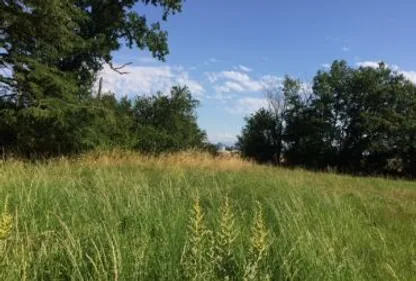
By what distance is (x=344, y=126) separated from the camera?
39344 mm

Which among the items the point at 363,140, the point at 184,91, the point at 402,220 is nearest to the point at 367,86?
the point at 363,140

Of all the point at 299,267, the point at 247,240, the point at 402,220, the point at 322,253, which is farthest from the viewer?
the point at 402,220

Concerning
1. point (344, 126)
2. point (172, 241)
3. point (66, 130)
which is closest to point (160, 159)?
point (66, 130)

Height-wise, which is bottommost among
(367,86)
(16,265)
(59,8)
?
(16,265)

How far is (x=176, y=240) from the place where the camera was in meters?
4.07

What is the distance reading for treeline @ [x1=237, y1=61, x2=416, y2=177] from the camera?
3462 cm

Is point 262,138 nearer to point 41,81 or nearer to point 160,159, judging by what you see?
point 160,159

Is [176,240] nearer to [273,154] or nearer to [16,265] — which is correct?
[16,265]

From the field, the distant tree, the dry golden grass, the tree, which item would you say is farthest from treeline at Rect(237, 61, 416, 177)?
the field

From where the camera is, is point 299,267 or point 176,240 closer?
point 299,267

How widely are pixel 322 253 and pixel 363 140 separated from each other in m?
34.3

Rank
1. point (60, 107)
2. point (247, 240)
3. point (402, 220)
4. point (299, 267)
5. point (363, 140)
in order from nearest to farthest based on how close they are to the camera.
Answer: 1. point (299, 267)
2. point (247, 240)
3. point (402, 220)
4. point (60, 107)
5. point (363, 140)

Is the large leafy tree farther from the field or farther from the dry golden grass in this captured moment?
the field

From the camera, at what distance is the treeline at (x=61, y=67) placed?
1670 cm
